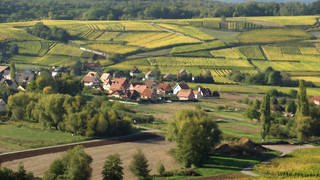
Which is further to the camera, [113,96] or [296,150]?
[113,96]

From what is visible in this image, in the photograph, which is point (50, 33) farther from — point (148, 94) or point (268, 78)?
point (268, 78)

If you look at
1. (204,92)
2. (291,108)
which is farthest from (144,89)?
(291,108)

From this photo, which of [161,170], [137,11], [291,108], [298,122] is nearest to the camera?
[161,170]

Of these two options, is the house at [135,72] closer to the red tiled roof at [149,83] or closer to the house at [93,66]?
the house at [93,66]

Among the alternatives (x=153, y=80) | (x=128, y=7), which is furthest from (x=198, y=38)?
(x=128, y=7)

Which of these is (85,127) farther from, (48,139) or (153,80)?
(153,80)
